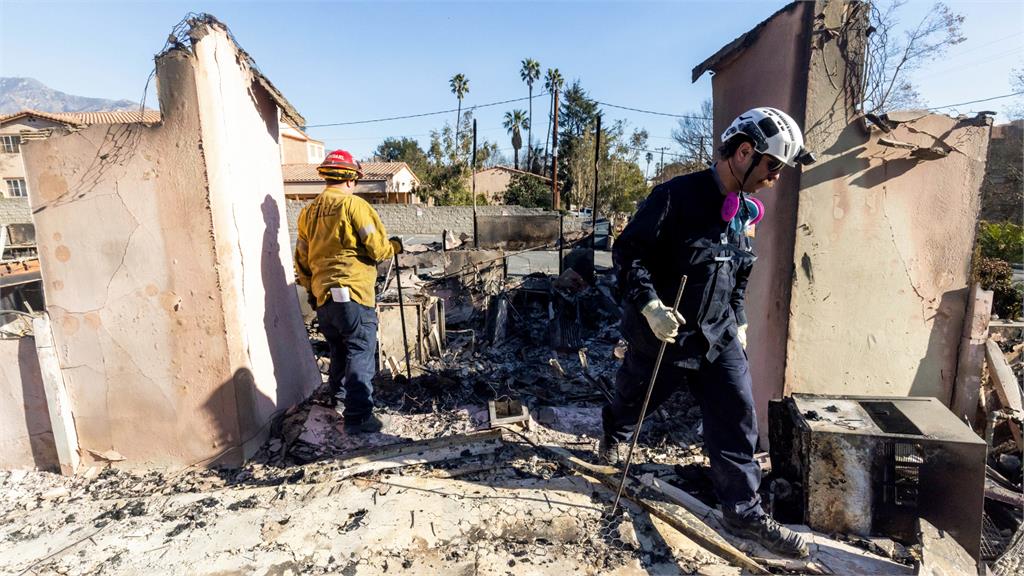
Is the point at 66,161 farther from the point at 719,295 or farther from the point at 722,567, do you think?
the point at 722,567

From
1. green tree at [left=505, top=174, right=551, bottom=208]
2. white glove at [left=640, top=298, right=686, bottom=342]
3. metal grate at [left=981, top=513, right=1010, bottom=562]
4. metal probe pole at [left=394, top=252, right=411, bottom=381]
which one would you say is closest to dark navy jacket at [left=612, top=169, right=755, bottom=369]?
white glove at [left=640, top=298, right=686, bottom=342]

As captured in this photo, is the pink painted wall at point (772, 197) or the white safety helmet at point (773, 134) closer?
the white safety helmet at point (773, 134)

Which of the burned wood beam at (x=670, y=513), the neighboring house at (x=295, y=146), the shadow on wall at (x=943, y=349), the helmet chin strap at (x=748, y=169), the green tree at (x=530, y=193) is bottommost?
the burned wood beam at (x=670, y=513)

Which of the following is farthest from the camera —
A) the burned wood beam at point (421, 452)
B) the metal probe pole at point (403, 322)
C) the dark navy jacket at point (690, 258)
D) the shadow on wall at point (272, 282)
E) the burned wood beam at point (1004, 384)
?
the metal probe pole at point (403, 322)

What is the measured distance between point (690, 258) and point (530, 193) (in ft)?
86.9

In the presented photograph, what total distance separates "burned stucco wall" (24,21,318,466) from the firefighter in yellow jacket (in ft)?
1.40

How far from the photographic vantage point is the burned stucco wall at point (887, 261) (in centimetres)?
305

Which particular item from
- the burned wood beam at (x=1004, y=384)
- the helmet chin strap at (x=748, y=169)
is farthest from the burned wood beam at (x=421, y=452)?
the burned wood beam at (x=1004, y=384)

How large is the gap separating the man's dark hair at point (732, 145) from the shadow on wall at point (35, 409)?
13.6 ft

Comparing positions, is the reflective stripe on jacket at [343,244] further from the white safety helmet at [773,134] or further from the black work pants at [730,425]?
the white safety helmet at [773,134]

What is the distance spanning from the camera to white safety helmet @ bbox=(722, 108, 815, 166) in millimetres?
2273

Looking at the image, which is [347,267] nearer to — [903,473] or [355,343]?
[355,343]

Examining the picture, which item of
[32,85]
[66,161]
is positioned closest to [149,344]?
[66,161]

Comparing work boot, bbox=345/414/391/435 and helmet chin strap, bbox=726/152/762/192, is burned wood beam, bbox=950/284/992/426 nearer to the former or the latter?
helmet chin strap, bbox=726/152/762/192
